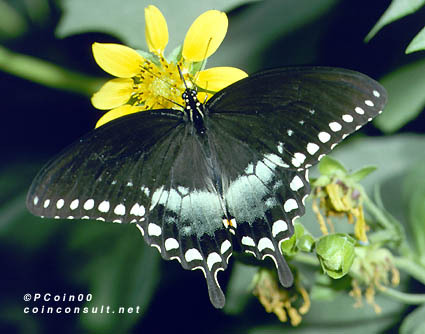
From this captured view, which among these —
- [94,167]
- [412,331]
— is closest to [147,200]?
[94,167]

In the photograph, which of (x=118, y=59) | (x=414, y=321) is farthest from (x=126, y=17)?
(x=414, y=321)

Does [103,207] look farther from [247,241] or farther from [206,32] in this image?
[206,32]

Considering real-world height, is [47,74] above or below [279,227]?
above

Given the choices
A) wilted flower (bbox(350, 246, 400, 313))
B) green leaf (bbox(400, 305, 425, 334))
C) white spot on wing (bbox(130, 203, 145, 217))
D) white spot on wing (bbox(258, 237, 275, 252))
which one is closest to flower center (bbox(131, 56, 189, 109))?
white spot on wing (bbox(130, 203, 145, 217))

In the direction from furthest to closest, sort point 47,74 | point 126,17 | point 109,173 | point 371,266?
point 47,74
point 126,17
point 371,266
point 109,173

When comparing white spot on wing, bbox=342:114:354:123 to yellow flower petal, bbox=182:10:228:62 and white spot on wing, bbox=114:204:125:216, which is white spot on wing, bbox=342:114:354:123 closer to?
yellow flower petal, bbox=182:10:228:62

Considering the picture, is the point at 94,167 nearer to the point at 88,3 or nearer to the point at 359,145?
the point at 88,3

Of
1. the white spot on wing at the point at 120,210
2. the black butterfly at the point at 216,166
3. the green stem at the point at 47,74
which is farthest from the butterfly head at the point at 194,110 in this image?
the green stem at the point at 47,74

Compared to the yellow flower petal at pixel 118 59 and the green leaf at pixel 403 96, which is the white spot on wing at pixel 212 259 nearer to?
the yellow flower petal at pixel 118 59
